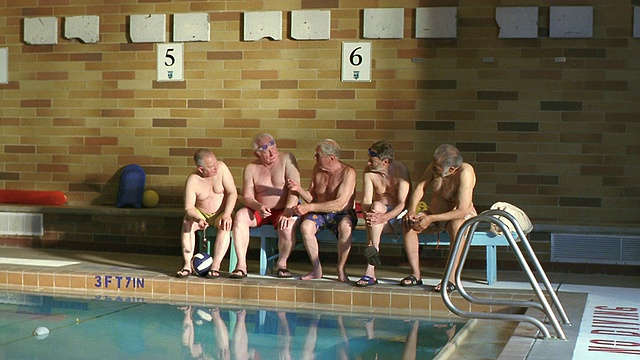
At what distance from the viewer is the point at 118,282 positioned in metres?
7.42

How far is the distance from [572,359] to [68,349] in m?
2.86

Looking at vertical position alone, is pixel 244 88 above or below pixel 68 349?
above

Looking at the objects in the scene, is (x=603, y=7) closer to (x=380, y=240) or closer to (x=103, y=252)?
(x=380, y=240)

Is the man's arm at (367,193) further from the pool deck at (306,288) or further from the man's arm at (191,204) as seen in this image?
the man's arm at (191,204)

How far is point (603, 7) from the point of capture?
844 cm

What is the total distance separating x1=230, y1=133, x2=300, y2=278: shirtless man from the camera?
7.44 m

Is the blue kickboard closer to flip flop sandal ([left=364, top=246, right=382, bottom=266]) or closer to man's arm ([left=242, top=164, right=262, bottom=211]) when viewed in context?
man's arm ([left=242, top=164, right=262, bottom=211])

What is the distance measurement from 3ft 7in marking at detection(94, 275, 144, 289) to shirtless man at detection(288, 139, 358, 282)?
134 cm

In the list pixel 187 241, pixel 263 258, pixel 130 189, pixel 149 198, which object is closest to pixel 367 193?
pixel 263 258

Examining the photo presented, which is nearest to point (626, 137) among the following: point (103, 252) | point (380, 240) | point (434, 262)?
point (434, 262)

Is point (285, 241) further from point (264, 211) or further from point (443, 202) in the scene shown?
Result: point (443, 202)

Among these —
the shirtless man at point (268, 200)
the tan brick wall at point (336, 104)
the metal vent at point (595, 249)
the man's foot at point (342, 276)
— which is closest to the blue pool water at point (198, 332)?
the man's foot at point (342, 276)

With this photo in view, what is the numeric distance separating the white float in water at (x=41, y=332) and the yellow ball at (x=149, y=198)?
3.46 m

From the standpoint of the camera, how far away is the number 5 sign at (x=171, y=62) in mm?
9438
